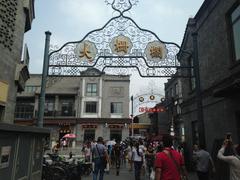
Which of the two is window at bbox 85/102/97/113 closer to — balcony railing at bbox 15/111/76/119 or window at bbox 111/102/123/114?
balcony railing at bbox 15/111/76/119

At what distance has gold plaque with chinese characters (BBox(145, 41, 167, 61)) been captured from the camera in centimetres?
1178

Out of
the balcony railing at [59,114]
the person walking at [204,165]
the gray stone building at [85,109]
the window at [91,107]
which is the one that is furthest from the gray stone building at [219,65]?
the balcony railing at [59,114]

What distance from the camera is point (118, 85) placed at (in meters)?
42.1

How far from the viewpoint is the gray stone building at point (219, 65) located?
922 centimetres

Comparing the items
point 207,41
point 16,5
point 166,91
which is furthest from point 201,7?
point 166,91

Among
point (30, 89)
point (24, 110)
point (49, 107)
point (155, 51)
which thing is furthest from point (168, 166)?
point (30, 89)

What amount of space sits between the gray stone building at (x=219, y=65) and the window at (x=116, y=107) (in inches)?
1071

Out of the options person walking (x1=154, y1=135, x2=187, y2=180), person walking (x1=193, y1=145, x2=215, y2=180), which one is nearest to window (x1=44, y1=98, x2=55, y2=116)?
person walking (x1=193, y1=145, x2=215, y2=180)

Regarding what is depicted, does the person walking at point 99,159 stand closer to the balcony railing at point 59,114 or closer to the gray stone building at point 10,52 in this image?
the gray stone building at point 10,52

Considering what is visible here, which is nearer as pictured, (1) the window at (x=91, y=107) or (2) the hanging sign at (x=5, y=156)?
(2) the hanging sign at (x=5, y=156)

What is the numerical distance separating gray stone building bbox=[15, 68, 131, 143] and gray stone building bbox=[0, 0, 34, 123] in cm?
2952

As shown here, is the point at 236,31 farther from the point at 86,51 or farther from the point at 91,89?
the point at 91,89

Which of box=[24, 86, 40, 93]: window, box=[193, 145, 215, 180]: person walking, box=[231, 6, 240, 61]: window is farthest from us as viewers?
box=[24, 86, 40, 93]: window

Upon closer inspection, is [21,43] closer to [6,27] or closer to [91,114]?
[6,27]
